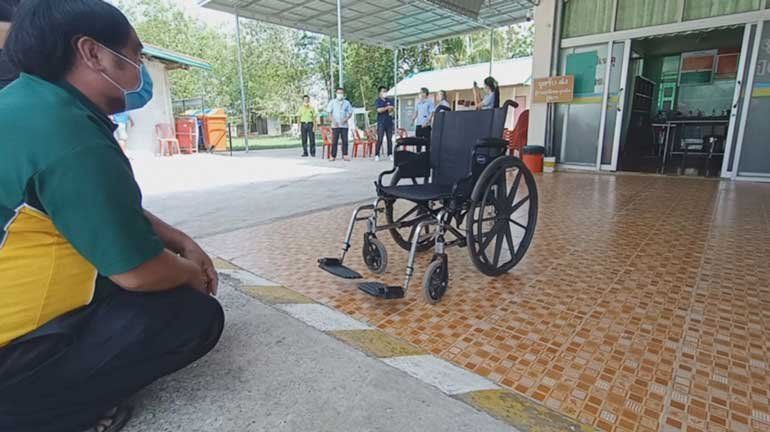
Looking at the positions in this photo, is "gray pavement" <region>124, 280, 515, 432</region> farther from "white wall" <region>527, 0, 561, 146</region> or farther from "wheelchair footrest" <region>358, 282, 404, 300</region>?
"white wall" <region>527, 0, 561, 146</region>

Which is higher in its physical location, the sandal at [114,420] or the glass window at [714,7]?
the glass window at [714,7]

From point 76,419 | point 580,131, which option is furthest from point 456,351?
point 580,131

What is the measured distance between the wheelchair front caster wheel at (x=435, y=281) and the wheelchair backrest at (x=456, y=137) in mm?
592

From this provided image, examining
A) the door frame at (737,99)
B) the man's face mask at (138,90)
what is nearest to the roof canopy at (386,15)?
the door frame at (737,99)

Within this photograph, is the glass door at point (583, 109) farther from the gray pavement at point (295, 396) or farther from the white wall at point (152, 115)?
the white wall at point (152, 115)

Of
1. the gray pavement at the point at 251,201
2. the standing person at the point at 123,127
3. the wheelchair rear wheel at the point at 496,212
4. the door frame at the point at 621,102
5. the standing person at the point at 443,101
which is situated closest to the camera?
the wheelchair rear wheel at the point at 496,212

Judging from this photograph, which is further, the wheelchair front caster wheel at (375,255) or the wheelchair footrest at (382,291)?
the wheelchair front caster wheel at (375,255)

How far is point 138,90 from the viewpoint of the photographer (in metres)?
1.13

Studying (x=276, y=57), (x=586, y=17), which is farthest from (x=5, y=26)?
(x=276, y=57)

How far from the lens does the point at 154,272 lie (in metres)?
0.97

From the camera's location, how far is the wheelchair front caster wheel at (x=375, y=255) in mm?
2182

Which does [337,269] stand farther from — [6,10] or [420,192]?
[6,10]

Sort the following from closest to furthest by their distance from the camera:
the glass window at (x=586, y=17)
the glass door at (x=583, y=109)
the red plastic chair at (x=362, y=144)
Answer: the glass window at (x=586, y=17), the glass door at (x=583, y=109), the red plastic chair at (x=362, y=144)

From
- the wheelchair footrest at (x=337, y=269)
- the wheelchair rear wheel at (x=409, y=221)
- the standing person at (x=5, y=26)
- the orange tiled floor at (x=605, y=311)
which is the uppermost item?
the standing person at (x=5, y=26)
